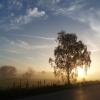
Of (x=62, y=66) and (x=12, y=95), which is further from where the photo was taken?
(x=62, y=66)

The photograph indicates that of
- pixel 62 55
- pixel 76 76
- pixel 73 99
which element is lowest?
pixel 73 99

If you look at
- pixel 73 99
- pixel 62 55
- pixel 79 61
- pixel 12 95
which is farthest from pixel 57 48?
pixel 73 99

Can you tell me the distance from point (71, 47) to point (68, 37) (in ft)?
8.83

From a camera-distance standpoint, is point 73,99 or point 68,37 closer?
point 73,99

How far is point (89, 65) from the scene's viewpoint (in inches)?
3061

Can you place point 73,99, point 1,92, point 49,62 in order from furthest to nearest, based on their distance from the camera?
point 49,62 < point 1,92 < point 73,99

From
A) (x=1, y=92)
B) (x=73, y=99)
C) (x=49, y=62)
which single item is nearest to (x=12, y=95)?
(x=1, y=92)

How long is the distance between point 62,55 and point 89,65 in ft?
27.8

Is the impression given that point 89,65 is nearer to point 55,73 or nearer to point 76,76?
point 76,76

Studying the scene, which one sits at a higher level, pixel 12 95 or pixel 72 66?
pixel 72 66

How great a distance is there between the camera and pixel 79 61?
76.4 m

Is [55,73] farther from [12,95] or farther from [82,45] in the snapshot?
[12,95]

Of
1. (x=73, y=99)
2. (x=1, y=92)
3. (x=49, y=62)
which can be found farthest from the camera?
(x=49, y=62)

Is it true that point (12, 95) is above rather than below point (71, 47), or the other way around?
below
